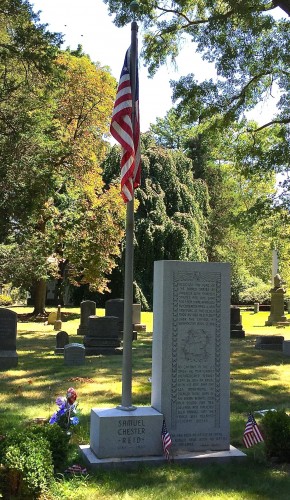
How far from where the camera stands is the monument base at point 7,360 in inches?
493

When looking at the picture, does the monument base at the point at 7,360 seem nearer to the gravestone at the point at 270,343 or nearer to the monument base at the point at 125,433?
the monument base at the point at 125,433

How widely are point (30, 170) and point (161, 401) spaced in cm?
1215

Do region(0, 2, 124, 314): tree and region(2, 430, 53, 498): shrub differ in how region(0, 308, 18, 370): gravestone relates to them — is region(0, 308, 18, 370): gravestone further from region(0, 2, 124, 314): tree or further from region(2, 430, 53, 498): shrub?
region(2, 430, 53, 498): shrub

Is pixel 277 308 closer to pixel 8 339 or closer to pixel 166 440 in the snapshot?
pixel 8 339

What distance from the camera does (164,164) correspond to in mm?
34188

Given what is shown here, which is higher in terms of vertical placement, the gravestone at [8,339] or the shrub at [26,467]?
the gravestone at [8,339]

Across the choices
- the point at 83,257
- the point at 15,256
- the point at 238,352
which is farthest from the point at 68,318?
the point at 238,352

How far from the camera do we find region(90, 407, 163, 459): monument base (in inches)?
227

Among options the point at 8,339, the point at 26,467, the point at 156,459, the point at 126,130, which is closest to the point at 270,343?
the point at 8,339

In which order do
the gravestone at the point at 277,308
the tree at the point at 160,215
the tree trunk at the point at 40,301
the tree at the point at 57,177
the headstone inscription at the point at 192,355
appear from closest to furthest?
the headstone inscription at the point at 192,355 < the tree at the point at 57,177 < the gravestone at the point at 277,308 < the tree trunk at the point at 40,301 < the tree at the point at 160,215

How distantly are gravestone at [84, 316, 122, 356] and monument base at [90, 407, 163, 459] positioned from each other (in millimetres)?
9530

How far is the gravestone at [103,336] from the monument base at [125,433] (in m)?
9.53

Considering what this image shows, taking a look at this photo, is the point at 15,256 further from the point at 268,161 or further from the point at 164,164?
the point at 164,164

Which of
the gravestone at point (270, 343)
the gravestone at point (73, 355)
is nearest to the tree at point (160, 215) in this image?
the gravestone at point (270, 343)
